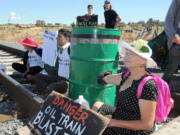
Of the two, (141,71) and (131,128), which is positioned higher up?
(141,71)

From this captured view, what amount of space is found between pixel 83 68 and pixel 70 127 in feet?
3.67

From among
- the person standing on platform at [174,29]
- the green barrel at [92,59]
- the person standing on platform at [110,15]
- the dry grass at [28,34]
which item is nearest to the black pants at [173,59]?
A: the person standing on platform at [174,29]

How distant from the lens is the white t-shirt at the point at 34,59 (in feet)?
18.5

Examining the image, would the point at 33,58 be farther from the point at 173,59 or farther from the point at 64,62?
the point at 173,59

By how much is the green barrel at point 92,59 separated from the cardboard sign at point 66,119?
2.26 feet

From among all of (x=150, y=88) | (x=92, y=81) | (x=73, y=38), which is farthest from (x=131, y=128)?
(x=73, y=38)

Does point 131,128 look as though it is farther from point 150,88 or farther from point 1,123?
point 1,123

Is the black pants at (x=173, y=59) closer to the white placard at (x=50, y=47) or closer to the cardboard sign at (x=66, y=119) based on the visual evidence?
the white placard at (x=50, y=47)

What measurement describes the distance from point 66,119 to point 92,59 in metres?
1.04

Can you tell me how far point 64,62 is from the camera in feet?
14.1

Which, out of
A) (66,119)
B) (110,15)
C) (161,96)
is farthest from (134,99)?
(110,15)

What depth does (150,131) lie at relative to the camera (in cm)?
232

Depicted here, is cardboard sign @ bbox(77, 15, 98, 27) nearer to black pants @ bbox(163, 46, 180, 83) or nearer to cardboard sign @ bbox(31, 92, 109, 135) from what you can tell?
black pants @ bbox(163, 46, 180, 83)

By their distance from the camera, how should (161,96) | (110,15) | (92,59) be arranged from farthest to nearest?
1. (110,15)
2. (92,59)
3. (161,96)
